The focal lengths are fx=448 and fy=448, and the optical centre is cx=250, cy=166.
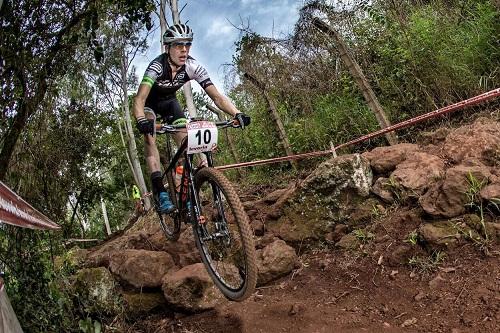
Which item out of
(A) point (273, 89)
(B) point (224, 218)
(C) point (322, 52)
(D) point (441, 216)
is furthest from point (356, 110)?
(B) point (224, 218)

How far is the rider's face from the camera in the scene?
12.9 feet

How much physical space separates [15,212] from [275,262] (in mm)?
3399

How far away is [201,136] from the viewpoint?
11.5 feet

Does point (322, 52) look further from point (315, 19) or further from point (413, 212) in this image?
point (413, 212)

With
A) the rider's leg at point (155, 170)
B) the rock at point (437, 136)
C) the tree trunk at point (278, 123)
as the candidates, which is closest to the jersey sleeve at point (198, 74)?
the rider's leg at point (155, 170)

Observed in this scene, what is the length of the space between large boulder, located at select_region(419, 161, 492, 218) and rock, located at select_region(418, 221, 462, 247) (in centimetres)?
10

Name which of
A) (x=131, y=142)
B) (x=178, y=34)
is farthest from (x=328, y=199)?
(x=131, y=142)

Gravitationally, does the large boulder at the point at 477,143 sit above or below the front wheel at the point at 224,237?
above

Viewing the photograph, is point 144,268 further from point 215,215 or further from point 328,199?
point 328,199

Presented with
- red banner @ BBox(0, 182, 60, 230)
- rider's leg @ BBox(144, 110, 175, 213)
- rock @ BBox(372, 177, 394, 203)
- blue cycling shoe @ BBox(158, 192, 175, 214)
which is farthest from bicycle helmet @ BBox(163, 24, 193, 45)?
red banner @ BBox(0, 182, 60, 230)

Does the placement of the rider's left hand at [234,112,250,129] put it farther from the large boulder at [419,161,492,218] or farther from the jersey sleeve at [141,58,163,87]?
the large boulder at [419,161,492,218]

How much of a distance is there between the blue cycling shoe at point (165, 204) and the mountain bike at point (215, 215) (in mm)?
218

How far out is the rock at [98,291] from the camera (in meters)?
4.36

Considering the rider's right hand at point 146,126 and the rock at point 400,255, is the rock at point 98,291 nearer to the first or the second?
the rider's right hand at point 146,126
